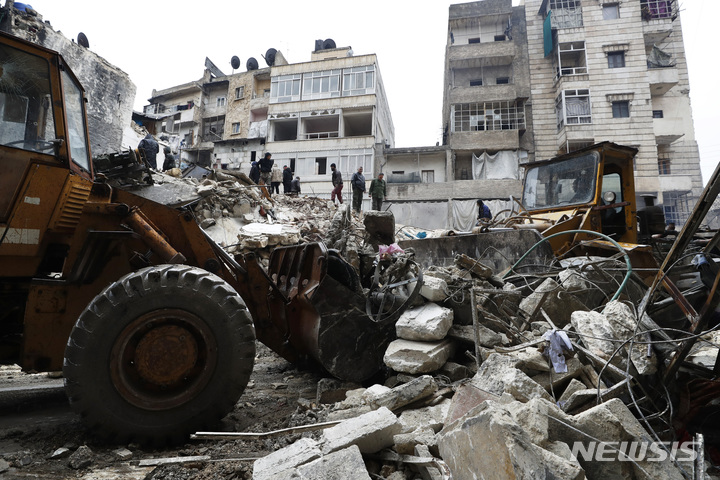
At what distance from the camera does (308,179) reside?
2670 cm

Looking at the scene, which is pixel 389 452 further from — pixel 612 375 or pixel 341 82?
pixel 341 82

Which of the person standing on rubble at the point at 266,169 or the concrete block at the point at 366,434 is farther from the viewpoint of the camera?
the person standing on rubble at the point at 266,169

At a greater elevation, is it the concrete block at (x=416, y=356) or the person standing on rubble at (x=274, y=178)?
the person standing on rubble at (x=274, y=178)

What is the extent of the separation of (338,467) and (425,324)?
185cm

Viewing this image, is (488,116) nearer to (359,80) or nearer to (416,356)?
(359,80)

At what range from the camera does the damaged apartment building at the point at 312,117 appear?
26.5 meters

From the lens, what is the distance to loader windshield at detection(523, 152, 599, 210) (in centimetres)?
598

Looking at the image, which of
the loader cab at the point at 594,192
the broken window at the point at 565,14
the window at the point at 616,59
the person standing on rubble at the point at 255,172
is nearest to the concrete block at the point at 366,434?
the loader cab at the point at 594,192

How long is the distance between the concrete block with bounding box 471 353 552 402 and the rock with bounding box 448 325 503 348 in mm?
739

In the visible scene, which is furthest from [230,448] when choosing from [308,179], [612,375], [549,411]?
[308,179]

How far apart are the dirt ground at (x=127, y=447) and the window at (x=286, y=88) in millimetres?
28853

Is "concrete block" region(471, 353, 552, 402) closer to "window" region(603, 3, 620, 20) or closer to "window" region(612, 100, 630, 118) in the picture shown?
"window" region(612, 100, 630, 118)

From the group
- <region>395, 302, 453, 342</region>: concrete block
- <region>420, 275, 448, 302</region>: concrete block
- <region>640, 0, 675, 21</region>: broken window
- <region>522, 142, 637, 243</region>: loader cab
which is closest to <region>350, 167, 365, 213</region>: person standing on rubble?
<region>522, 142, 637, 243</region>: loader cab

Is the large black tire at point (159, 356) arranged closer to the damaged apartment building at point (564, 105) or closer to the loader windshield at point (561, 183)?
the loader windshield at point (561, 183)
